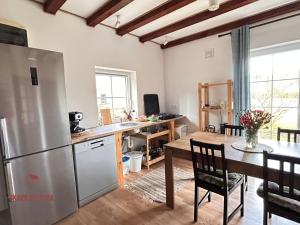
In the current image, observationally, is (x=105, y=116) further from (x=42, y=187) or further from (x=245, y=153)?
(x=245, y=153)

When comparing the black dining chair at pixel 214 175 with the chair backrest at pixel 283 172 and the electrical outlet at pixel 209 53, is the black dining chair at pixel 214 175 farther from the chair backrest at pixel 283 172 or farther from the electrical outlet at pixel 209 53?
the electrical outlet at pixel 209 53

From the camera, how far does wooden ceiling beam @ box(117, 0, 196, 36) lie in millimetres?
2161

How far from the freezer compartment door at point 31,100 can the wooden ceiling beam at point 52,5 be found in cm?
75

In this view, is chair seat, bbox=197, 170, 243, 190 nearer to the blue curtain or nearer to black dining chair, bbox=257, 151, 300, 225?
black dining chair, bbox=257, 151, 300, 225

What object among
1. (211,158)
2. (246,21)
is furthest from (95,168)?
(246,21)

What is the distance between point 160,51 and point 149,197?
3121 millimetres

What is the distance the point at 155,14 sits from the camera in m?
2.42

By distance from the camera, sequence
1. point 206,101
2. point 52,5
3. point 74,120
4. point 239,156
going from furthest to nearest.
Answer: point 206,101, point 74,120, point 52,5, point 239,156

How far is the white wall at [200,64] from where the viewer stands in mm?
2616

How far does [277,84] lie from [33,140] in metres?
3.42

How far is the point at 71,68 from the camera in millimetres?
2486

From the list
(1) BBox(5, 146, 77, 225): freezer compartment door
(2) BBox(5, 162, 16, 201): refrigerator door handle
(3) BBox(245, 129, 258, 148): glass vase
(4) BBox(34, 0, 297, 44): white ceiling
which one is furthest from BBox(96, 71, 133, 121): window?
(3) BBox(245, 129, 258, 148): glass vase

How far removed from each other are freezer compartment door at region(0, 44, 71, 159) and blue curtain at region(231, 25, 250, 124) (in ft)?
8.68

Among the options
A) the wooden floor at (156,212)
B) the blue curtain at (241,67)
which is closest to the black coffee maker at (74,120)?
the wooden floor at (156,212)
